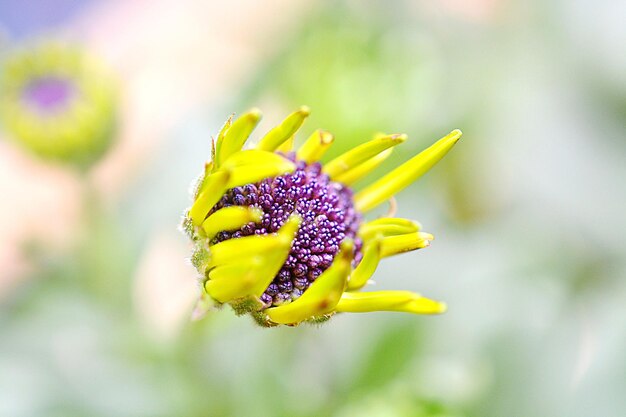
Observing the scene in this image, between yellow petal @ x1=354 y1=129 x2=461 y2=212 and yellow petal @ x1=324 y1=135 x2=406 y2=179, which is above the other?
yellow petal @ x1=324 y1=135 x2=406 y2=179

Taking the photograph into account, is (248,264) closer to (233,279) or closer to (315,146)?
(233,279)

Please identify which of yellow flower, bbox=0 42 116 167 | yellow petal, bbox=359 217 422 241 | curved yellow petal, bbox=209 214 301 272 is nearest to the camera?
curved yellow petal, bbox=209 214 301 272

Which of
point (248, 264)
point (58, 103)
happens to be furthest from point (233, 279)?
point (58, 103)

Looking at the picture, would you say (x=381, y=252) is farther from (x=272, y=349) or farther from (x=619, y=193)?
(x=619, y=193)

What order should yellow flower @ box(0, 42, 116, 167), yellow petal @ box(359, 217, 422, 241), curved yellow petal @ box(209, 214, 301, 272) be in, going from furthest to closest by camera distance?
yellow flower @ box(0, 42, 116, 167)
yellow petal @ box(359, 217, 422, 241)
curved yellow petal @ box(209, 214, 301, 272)

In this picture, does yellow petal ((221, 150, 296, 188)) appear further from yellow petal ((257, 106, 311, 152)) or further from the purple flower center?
the purple flower center

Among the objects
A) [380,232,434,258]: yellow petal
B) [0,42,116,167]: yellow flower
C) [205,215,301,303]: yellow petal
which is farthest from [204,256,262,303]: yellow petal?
[0,42,116,167]: yellow flower

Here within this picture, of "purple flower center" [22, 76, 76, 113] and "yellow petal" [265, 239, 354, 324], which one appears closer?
"yellow petal" [265, 239, 354, 324]

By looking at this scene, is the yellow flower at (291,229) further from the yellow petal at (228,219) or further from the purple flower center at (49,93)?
the purple flower center at (49,93)
